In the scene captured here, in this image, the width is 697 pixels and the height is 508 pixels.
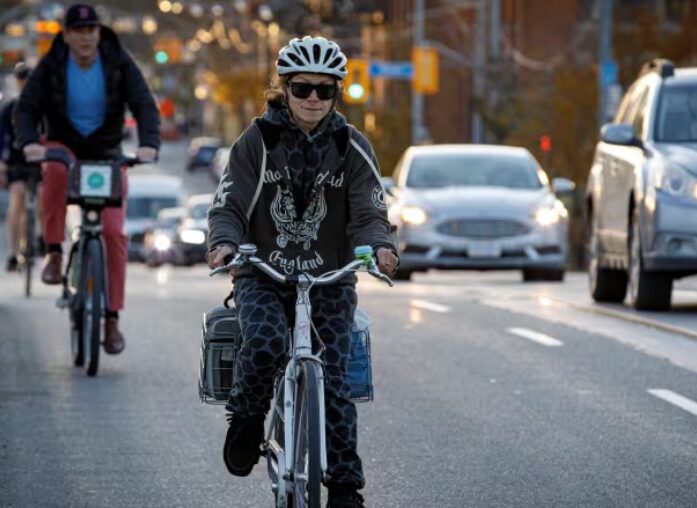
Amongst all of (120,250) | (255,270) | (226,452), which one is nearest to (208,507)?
(226,452)

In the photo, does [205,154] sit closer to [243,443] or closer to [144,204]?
[144,204]

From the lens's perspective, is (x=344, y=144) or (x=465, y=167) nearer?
(x=344, y=144)

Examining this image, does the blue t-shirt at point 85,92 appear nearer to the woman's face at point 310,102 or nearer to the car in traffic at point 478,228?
the woman's face at point 310,102

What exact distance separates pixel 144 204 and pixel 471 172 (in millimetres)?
29270

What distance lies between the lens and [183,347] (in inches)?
560

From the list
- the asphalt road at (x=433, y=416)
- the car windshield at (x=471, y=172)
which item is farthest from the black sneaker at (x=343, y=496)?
the car windshield at (x=471, y=172)

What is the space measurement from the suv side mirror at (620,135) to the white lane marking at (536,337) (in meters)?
1.86

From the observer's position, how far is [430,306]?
18.0 meters

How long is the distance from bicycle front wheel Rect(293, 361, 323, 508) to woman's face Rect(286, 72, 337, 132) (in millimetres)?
871

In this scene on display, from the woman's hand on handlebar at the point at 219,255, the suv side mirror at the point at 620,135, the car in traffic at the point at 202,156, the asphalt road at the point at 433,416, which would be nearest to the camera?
the woman's hand on handlebar at the point at 219,255

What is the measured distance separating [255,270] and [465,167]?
17.2 metres

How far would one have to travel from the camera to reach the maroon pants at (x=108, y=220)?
12312 millimetres

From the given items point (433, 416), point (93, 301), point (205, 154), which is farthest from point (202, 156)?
point (433, 416)

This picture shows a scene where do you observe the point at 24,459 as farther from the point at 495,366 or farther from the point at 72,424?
the point at 495,366
